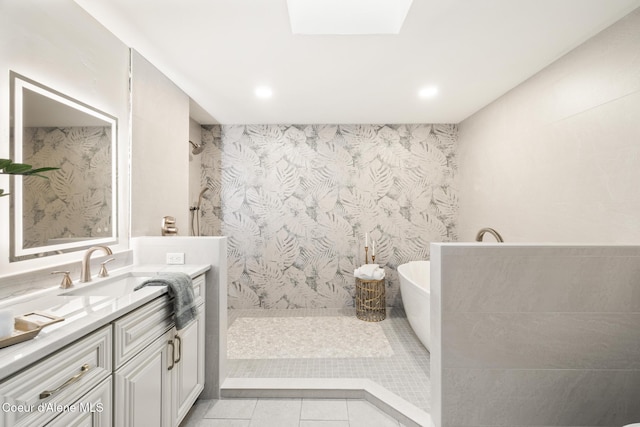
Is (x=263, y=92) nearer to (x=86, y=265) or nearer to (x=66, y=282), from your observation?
(x=86, y=265)

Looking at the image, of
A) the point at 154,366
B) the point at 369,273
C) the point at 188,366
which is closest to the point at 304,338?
the point at 369,273

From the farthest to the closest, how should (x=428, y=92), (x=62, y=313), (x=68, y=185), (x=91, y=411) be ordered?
(x=428, y=92) < (x=68, y=185) < (x=62, y=313) < (x=91, y=411)

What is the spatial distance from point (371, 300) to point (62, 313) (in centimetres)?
281

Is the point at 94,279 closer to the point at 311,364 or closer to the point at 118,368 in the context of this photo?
the point at 118,368

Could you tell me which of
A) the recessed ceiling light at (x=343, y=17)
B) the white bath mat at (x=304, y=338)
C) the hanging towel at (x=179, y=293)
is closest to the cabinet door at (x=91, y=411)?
the hanging towel at (x=179, y=293)

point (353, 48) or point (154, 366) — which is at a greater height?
point (353, 48)

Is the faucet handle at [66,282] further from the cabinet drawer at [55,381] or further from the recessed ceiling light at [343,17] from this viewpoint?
the recessed ceiling light at [343,17]

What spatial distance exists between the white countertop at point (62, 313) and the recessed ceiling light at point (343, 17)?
173 centimetres

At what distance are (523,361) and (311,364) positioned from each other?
4.99 ft

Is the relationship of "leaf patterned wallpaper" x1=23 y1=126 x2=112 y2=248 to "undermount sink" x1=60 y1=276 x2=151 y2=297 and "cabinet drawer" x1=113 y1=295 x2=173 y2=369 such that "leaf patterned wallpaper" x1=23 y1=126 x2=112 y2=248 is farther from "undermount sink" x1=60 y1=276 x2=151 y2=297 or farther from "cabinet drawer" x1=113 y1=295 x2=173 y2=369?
"cabinet drawer" x1=113 y1=295 x2=173 y2=369

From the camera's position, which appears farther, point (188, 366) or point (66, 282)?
point (188, 366)

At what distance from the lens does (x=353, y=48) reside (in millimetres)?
2035

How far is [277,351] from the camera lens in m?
2.70

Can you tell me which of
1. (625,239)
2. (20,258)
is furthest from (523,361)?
(20,258)
